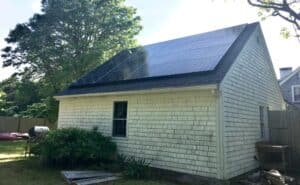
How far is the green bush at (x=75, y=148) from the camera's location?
817cm

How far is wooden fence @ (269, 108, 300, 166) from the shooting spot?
893 centimetres

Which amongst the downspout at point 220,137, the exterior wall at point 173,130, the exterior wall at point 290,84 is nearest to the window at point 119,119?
the exterior wall at point 173,130

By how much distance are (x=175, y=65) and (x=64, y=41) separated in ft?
49.2

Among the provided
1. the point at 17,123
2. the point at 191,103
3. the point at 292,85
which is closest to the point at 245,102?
the point at 191,103

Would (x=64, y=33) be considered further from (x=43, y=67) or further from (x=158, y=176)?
(x=158, y=176)

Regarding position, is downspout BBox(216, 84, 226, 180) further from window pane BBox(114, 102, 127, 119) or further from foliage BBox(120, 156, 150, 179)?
window pane BBox(114, 102, 127, 119)

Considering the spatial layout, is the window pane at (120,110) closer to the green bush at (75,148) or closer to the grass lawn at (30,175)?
the green bush at (75,148)

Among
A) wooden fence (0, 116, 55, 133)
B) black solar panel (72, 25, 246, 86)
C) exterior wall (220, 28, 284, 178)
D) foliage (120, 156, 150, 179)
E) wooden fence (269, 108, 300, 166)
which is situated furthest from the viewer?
wooden fence (0, 116, 55, 133)

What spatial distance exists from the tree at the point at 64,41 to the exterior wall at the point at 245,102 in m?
13.7

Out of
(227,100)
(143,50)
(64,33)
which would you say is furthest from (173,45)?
(64,33)

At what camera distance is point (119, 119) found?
9094 millimetres

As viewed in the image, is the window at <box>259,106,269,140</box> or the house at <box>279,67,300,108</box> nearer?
the window at <box>259,106,269,140</box>

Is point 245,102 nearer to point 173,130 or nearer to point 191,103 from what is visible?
point 191,103

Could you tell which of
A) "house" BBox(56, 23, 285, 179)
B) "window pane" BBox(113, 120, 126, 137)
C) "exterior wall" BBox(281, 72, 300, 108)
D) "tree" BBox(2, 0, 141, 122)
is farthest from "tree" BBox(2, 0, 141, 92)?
"exterior wall" BBox(281, 72, 300, 108)
